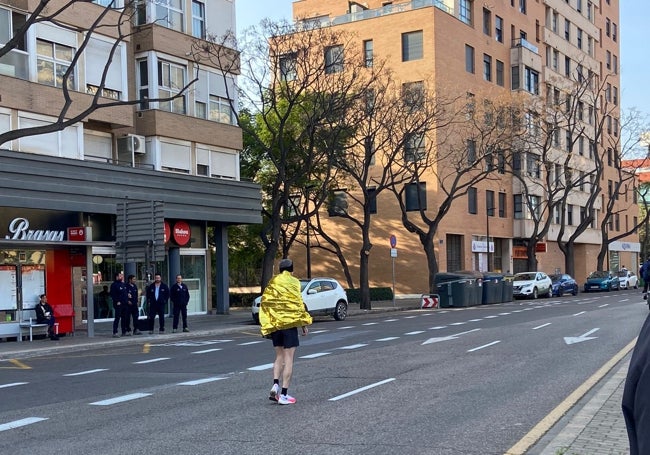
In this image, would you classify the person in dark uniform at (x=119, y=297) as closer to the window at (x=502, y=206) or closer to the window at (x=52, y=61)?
the window at (x=52, y=61)

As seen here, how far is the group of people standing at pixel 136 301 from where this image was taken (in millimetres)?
21484

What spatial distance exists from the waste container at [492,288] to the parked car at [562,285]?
8850 mm

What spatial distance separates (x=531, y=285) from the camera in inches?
1722

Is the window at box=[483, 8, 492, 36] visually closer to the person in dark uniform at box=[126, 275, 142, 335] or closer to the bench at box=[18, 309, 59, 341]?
the person in dark uniform at box=[126, 275, 142, 335]

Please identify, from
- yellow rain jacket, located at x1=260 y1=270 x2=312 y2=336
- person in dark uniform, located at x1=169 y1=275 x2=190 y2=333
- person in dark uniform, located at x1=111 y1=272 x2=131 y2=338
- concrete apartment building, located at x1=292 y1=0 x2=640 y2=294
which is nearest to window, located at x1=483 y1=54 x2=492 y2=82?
concrete apartment building, located at x1=292 y1=0 x2=640 y2=294

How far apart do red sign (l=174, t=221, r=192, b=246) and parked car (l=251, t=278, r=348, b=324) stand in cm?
390

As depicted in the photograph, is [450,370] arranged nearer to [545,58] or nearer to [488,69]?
[488,69]

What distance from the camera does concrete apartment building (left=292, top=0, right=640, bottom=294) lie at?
46969 millimetres

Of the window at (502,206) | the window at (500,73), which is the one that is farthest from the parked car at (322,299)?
the window at (500,73)

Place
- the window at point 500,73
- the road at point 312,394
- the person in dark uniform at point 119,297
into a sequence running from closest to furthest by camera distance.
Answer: the road at point 312,394
the person in dark uniform at point 119,297
the window at point 500,73

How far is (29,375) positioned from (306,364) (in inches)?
191

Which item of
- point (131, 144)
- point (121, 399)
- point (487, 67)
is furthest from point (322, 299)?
point (487, 67)

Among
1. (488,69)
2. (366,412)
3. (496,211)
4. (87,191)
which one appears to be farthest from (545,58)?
(366,412)

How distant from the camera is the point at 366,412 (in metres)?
9.03
